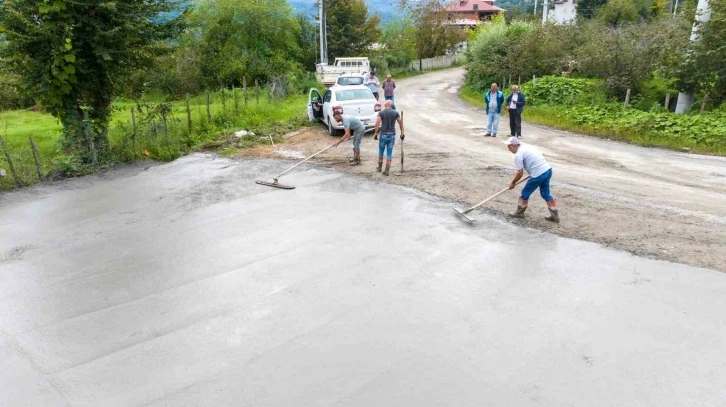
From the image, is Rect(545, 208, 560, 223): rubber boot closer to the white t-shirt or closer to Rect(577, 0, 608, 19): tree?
the white t-shirt

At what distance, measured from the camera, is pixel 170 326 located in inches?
202

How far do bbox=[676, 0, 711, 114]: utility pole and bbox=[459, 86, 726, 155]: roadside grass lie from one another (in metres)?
1.14

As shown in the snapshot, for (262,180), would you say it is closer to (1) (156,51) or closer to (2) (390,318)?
(1) (156,51)

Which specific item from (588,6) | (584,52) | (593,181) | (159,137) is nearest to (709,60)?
(584,52)

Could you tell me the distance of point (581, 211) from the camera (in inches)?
326

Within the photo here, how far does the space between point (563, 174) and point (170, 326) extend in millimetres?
8813

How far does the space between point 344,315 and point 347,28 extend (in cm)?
3697

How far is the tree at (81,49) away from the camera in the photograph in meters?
10.8

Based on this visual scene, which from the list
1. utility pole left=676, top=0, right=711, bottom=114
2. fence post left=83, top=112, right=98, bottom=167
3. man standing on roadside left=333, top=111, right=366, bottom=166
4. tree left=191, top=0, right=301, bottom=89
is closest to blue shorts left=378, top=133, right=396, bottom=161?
man standing on roadside left=333, top=111, right=366, bottom=166

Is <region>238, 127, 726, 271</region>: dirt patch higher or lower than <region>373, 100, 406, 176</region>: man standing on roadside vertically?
lower

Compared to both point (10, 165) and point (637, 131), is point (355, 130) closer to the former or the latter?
point (10, 165)

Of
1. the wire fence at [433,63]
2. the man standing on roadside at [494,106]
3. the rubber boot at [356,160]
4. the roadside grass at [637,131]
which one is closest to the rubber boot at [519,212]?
the rubber boot at [356,160]

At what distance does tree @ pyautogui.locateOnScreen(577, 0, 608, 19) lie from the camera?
49.0 m

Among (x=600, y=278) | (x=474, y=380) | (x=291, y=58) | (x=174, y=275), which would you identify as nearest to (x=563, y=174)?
(x=600, y=278)
